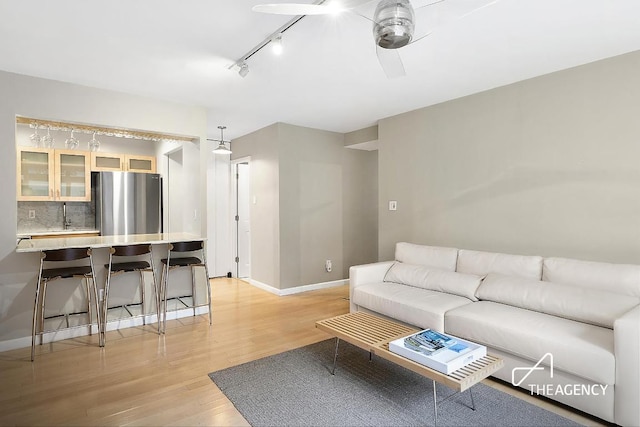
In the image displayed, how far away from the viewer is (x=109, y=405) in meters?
2.25

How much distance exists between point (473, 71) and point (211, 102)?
2.79 meters

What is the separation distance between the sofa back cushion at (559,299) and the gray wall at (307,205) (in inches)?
108

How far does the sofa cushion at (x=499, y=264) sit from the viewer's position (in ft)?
9.62

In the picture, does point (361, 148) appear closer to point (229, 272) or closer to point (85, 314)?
point (229, 272)

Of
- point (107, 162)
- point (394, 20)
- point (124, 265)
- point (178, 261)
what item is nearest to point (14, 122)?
point (124, 265)

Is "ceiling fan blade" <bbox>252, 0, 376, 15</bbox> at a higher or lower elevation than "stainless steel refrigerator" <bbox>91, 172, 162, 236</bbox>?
higher

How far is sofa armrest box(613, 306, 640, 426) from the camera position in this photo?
1875 millimetres

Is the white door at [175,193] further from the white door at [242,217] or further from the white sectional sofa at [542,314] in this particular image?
the white sectional sofa at [542,314]

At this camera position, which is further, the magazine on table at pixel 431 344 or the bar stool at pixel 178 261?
the bar stool at pixel 178 261

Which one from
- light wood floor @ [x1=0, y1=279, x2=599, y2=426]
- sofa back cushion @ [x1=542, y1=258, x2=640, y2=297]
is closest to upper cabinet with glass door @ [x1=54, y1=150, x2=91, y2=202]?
light wood floor @ [x1=0, y1=279, x2=599, y2=426]

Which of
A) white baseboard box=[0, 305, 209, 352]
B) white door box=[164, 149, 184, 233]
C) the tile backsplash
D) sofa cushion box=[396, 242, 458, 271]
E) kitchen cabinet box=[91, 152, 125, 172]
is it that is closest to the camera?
white baseboard box=[0, 305, 209, 352]

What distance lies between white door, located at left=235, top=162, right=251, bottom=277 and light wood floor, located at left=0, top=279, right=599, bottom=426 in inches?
76.4

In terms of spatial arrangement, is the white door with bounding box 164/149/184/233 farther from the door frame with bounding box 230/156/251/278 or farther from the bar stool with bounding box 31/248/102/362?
the bar stool with bounding box 31/248/102/362

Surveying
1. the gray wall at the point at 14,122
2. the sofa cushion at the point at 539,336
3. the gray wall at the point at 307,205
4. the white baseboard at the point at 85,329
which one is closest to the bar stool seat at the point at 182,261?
the white baseboard at the point at 85,329
